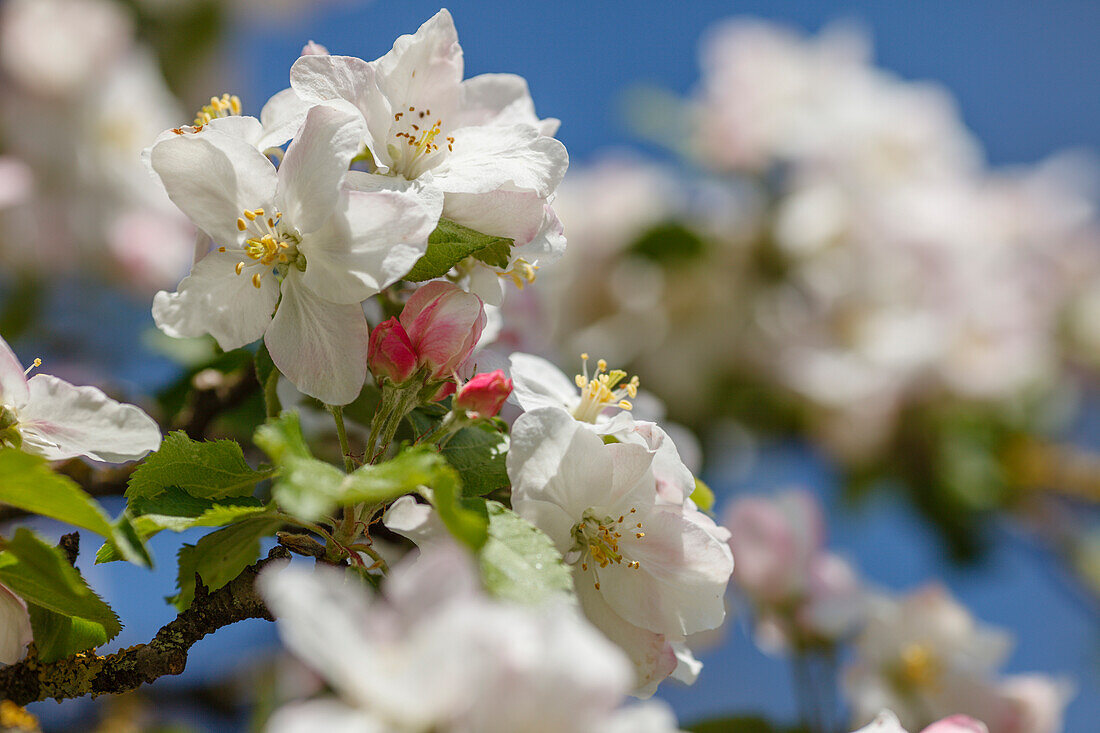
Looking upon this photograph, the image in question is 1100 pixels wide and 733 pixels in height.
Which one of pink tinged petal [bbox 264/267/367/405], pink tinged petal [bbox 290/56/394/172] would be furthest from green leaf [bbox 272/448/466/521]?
pink tinged petal [bbox 290/56/394/172]

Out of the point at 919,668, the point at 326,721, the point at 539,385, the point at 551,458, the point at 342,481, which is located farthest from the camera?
A: the point at 919,668

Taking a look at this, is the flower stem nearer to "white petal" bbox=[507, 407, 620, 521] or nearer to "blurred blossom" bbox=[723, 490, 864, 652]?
"white petal" bbox=[507, 407, 620, 521]

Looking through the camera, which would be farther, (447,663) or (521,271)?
(521,271)

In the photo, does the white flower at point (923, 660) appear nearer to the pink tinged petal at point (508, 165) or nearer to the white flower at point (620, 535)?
the white flower at point (620, 535)

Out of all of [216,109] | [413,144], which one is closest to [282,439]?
[413,144]

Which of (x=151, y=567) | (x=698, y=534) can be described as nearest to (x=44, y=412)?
(x=151, y=567)

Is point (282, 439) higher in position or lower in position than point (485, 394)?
lower

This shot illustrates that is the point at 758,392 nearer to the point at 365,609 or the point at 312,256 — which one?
the point at 312,256

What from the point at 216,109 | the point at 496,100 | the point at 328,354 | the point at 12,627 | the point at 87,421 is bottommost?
the point at 12,627

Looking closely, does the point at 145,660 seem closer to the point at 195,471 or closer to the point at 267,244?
the point at 195,471
